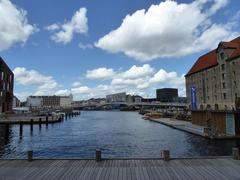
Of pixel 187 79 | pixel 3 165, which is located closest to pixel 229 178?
pixel 3 165

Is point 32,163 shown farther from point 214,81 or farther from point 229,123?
point 214,81

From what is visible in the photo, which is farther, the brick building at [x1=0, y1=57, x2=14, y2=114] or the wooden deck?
the brick building at [x1=0, y1=57, x2=14, y2=114]

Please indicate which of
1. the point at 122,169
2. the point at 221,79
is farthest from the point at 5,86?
the point at 122,169

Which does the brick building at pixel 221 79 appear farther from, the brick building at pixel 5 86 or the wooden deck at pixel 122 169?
the brick building at pixel 5 86

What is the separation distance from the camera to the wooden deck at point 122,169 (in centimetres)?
1367

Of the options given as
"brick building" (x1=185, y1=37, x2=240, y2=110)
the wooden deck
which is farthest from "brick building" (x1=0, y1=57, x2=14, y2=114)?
the wooden deck

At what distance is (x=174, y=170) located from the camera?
14805mm

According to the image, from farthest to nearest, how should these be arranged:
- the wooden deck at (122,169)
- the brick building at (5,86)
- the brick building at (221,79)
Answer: the brick building at (5,86)
the brick building at (221,79)
the wooden deck at (122,169)

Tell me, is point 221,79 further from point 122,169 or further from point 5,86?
point 5,86

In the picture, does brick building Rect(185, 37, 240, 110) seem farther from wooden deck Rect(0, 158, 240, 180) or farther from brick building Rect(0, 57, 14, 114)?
brick building Rect(0, 57, 14, 114)

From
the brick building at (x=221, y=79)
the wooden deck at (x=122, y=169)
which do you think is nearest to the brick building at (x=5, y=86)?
the brick building at (x=221, y=79)

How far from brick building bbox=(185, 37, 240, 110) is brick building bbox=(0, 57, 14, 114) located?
63.1 m

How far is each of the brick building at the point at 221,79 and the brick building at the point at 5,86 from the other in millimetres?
63118

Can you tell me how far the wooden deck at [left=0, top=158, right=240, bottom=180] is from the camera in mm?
13672
